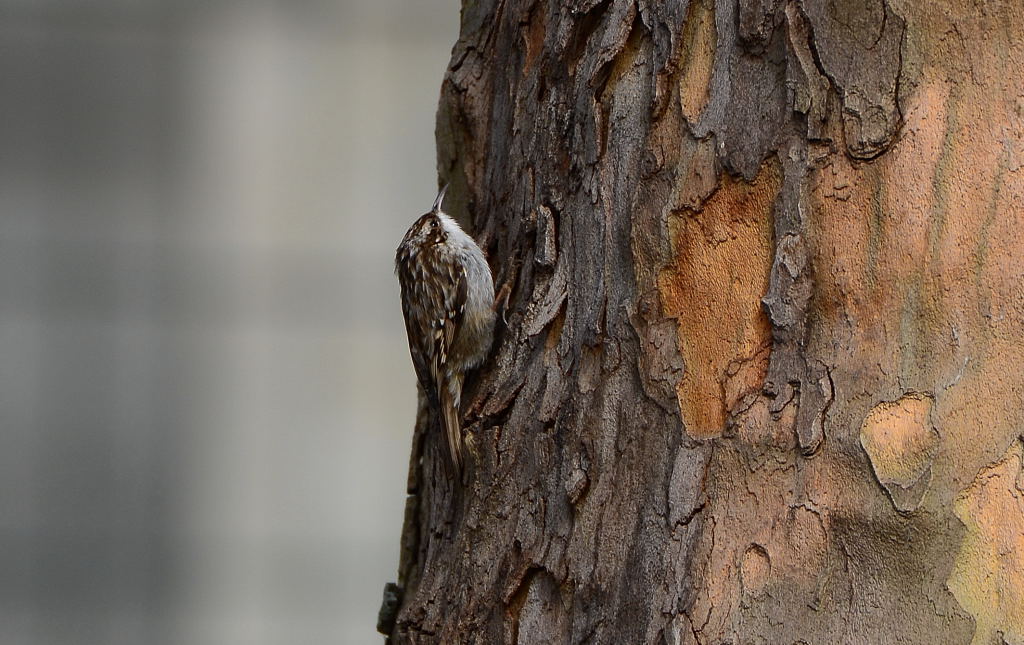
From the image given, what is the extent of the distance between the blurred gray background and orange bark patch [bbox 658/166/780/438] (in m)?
4.23

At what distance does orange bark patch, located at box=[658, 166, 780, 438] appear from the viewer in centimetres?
196

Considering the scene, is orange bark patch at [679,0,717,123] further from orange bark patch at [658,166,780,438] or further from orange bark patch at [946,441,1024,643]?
orange bark patch at [946,441,1024,643]

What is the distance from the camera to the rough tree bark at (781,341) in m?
1.83

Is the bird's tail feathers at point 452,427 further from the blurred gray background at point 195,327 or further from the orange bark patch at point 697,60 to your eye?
the blurred gray background at point 195,327

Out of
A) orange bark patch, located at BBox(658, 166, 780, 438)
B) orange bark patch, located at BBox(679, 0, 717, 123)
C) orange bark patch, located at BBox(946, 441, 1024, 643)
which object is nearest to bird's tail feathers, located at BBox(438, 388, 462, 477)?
orange bark patch, located at BBox(658, 166, 780, 438)

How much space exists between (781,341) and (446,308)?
5.80ft

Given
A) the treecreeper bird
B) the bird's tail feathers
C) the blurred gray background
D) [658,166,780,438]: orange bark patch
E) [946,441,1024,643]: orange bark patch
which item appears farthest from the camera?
the blurred gray background

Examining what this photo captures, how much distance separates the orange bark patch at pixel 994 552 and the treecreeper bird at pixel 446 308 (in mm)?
980

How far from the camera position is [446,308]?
357 cm

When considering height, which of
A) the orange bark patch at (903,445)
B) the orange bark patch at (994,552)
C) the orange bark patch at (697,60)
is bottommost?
the orange bark patch at (994,552)

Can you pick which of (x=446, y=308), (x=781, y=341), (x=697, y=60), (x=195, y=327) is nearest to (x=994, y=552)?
(x=781, y=341)

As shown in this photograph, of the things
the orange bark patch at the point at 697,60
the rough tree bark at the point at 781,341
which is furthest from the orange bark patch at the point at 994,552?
the orange bark patch at the point at 697,60

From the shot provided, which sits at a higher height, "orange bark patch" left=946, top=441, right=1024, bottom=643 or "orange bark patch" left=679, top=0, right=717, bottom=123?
"orange bark patch" left=679, top=0, right=717, bottom=123

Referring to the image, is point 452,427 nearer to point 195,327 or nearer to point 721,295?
point 721,295
